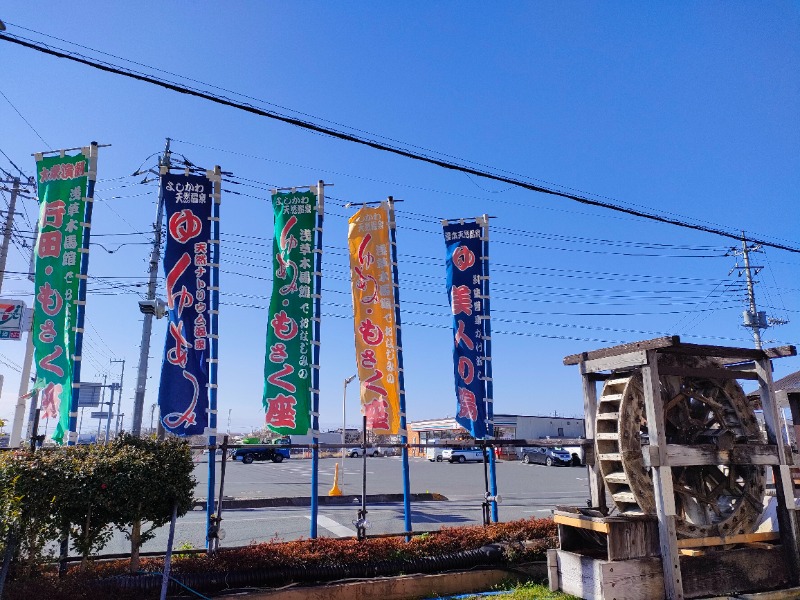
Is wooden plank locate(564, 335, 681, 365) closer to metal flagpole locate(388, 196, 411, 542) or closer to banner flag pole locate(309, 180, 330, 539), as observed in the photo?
metal flagpole locate(388, 196, 411, 542)

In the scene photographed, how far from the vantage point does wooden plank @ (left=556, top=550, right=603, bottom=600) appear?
6844 millimetres

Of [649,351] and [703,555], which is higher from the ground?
[649,351]

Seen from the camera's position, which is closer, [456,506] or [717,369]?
[717,369]

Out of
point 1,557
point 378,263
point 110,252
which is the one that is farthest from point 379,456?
point 1,557

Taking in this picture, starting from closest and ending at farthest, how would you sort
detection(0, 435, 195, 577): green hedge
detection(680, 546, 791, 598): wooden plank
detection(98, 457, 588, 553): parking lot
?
detection(0, 435, 195, 577): green hedge < detection(680, 546, 791, 598): wooden plank < detection(98, 457, 588, 553): parking lot

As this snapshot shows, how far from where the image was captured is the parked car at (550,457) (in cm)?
3622

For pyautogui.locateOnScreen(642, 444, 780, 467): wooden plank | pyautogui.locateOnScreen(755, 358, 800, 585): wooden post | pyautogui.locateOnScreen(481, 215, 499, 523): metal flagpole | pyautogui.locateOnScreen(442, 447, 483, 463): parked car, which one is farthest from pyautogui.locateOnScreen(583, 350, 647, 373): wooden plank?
pyautogui.locateOnScreen(442, 447, 483, 463): parked car

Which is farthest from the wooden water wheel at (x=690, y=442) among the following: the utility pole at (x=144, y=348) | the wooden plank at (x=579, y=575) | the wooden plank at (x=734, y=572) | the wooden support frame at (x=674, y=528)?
the utility pole at (x=144, y=348)

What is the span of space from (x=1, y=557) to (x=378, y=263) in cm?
700

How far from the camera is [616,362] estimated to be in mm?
7977

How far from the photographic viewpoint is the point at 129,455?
6.77 m

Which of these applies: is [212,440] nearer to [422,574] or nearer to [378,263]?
[422,574]

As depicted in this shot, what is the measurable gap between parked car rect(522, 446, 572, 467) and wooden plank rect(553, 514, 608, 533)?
29.0 m

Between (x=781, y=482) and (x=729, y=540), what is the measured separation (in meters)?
1.23
